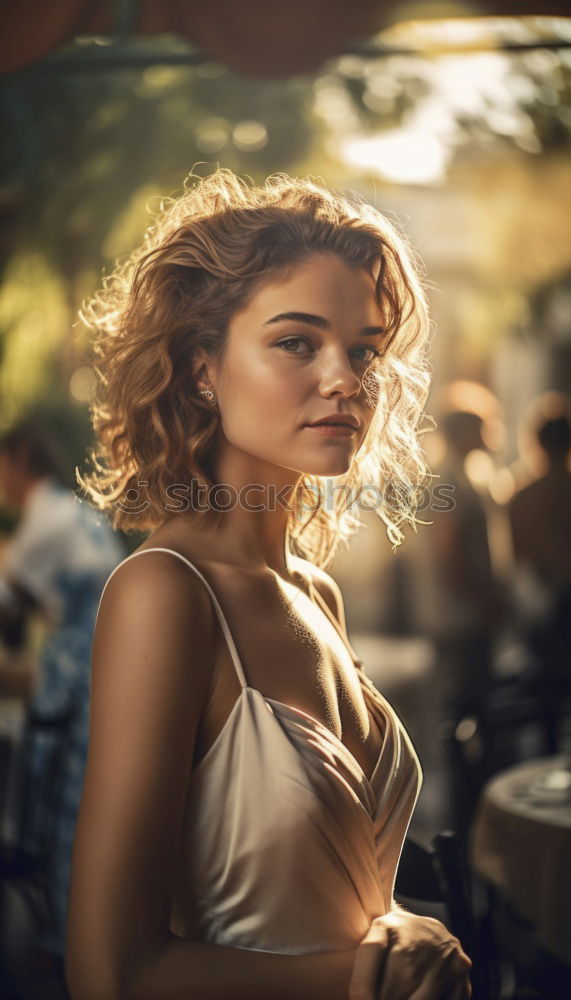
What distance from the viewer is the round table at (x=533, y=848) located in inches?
99.5

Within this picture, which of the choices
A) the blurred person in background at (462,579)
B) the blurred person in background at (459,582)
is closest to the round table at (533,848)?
the blurred person in background at (462,579)

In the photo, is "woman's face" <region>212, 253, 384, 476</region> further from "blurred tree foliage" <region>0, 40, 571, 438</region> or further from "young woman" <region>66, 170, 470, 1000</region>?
"blurred tree foliage" <region>0, 40, 571, 438</region>

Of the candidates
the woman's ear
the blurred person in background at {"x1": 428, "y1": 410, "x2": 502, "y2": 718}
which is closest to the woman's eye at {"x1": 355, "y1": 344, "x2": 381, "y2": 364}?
the woman's ear

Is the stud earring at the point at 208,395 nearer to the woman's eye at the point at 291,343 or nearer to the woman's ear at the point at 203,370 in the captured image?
the woman's ear at the point at 203,370

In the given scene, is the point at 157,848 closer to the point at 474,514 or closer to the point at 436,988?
the point at 436,988

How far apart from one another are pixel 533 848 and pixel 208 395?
1.90 m

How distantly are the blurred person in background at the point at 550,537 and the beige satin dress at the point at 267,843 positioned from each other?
4.11 m

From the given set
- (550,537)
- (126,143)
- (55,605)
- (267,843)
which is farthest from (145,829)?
(550,537)

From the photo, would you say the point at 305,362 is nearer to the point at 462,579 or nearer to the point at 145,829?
the point at 145,829

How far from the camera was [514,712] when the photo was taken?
3.12 m

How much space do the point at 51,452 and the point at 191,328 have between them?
301 cm

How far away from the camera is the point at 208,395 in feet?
3.57

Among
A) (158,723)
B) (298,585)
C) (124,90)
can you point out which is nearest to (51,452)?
(124,90)

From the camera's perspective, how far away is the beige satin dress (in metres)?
0.94
